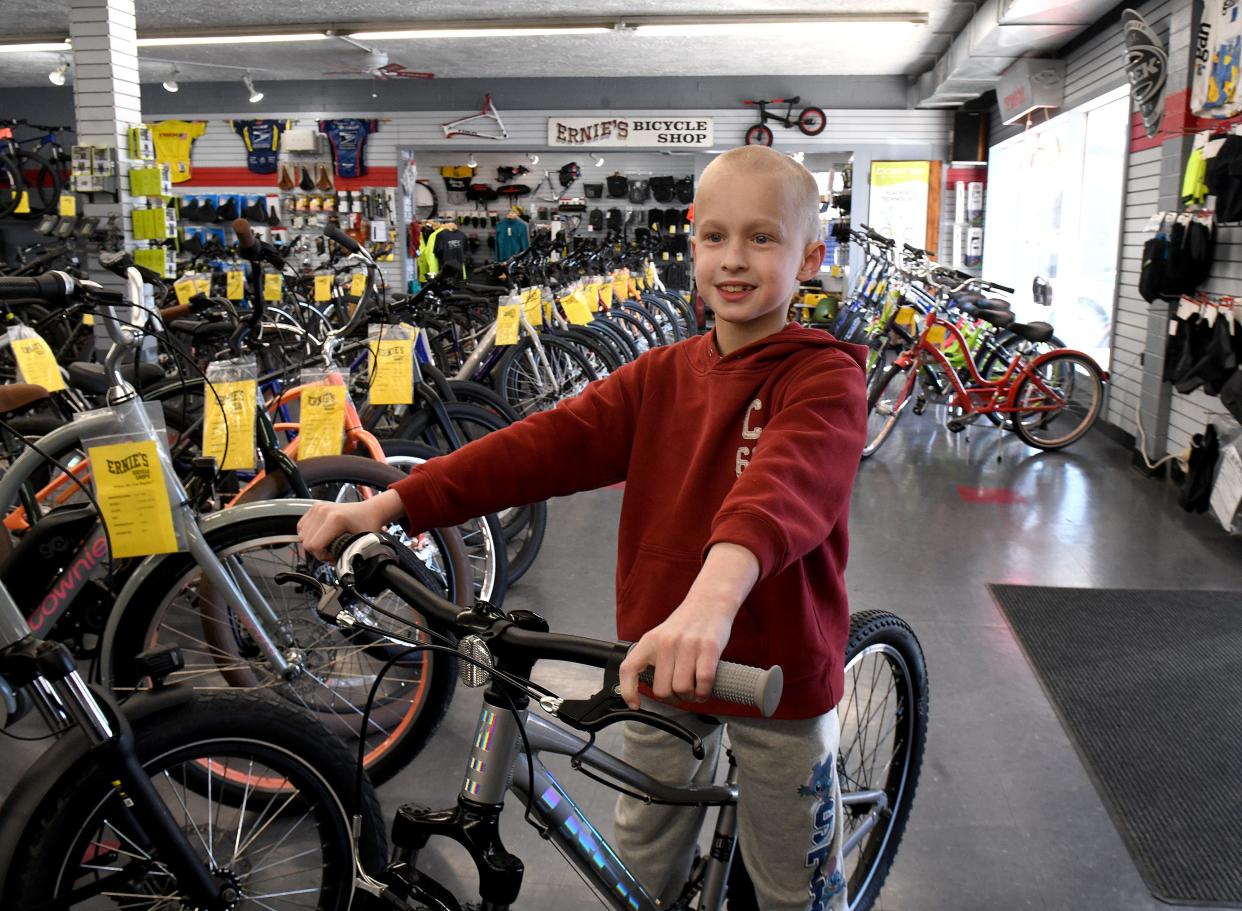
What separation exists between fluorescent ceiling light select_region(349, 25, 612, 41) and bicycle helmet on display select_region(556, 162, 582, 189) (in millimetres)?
3157

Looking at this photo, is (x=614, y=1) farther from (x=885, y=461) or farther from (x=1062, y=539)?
(x=1062, y=539)

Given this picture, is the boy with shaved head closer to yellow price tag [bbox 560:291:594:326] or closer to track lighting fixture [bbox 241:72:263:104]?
yellow price tag [bbox 560:291:594:326]

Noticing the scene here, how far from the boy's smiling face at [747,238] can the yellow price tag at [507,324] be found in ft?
12.3

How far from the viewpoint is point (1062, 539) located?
4684 mm

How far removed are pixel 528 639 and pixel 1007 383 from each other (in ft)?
19.8

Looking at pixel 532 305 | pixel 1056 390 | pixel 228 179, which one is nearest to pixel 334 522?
pixel 532 305

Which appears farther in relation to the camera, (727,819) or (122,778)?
(727,819)

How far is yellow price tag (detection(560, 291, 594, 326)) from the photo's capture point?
248 inches

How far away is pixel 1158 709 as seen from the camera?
9.82 feet

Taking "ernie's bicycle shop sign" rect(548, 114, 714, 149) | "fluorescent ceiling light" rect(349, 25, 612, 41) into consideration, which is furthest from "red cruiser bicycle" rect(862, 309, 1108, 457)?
"ernie's bicycle shop sign" rect(548, 114, 714, 149)

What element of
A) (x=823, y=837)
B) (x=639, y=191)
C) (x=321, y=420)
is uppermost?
(x=639, y=191)

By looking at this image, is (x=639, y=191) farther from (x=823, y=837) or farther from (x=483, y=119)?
(x=823, y=837)

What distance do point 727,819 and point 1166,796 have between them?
1.61 meters

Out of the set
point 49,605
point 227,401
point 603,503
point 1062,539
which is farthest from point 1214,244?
point 49,605
